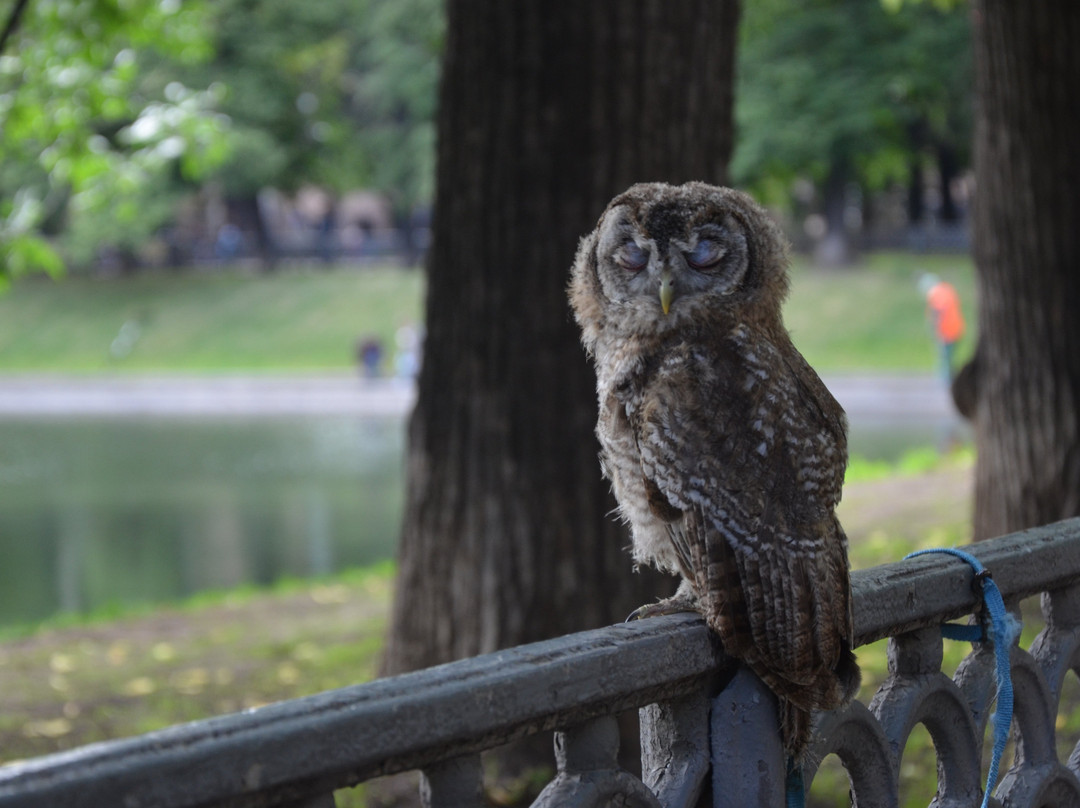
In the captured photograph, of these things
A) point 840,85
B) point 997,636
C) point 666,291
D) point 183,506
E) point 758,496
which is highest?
point 840,85

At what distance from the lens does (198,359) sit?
35531 mm

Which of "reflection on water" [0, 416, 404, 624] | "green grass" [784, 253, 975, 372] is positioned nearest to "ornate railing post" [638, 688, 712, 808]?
"reflection on water" [0, 416, 404, 624]

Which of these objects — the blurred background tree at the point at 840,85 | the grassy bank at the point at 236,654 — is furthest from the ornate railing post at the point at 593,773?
the blurred background tree at the point at 840,85

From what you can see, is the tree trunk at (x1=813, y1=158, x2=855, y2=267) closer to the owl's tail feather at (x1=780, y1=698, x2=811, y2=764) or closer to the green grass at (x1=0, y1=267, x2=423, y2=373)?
the green grass at (x1=0, y1=267, x2=423, y2=373)

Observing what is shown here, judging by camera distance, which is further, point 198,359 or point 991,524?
point 198,359

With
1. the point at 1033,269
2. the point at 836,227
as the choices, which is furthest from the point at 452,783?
the point at 836,227

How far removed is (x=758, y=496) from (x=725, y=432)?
0.14m

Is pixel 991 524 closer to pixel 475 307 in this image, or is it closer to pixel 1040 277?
pixel 1040 277

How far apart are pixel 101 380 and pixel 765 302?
31404 millimetres

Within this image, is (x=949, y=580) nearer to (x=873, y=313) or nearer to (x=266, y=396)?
(x=266, y=396)

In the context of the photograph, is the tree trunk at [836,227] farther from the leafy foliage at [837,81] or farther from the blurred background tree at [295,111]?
the blurred background tree at [295,111]

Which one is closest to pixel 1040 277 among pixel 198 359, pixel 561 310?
pixel 561 310

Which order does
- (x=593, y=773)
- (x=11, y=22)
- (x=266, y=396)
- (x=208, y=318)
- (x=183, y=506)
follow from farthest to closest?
(x=208, y=318)
(x=266, y=396)
(x=183, y=506)
(x=11, y=22)
(x=593, y=773)

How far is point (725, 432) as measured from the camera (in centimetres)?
225
